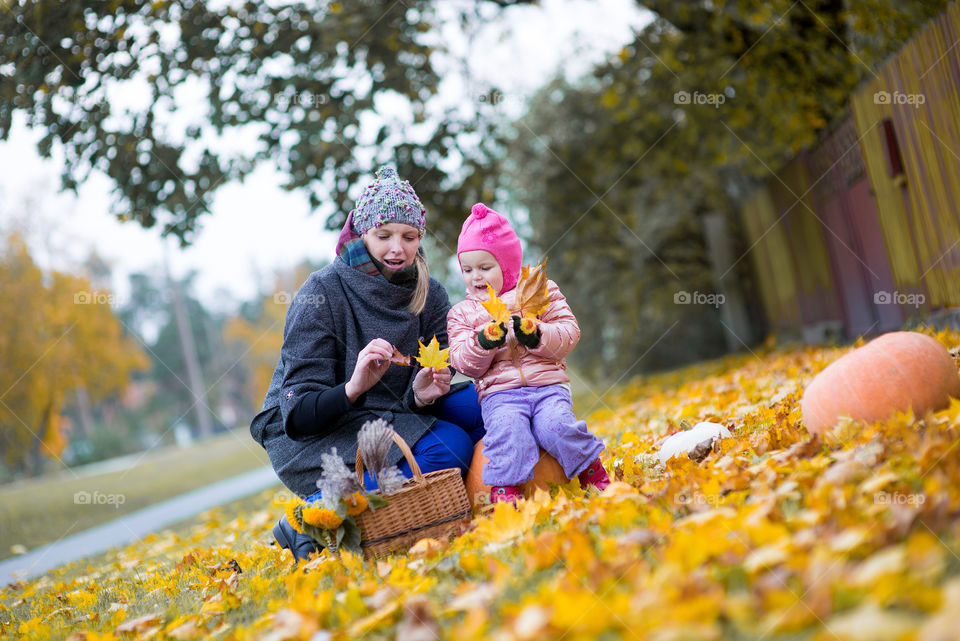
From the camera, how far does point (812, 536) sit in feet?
6.13

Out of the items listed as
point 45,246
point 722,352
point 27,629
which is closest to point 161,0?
point 27,629

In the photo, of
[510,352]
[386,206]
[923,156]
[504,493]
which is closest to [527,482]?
[504,493]

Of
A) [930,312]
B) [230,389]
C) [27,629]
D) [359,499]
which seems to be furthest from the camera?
[230,389]

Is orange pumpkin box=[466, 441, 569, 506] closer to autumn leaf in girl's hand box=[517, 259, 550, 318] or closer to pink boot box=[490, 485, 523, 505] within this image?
pink boot box=[490, 485, 523, 505]

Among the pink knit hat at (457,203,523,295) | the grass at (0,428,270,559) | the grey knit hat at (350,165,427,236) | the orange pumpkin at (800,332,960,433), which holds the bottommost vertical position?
the grass at (0,428,270,559)

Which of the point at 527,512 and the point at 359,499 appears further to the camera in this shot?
the point at 359,499

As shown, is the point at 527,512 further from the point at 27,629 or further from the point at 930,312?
the point at 930,312

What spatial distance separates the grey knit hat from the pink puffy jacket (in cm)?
46

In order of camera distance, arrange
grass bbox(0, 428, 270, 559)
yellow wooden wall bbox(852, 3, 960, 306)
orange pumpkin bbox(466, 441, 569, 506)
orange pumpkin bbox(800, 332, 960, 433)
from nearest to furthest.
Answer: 1. orange pumpkin bbox(800, 332, 960, 433)
2. orange pumpkin bbox(466, 441, 569, 506)
3. yellow wooden wall bbox(852, 3, 960, 306)
4. grass bbox(0, 428, 270, 559)

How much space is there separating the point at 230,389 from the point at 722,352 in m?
44.3

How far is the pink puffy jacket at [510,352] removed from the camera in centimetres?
342

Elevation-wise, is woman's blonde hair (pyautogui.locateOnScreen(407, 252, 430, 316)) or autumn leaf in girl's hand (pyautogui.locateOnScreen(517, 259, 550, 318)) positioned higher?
woman's blonde hair (pyautogui.locateOnScreen(407, 252, 430, 316))

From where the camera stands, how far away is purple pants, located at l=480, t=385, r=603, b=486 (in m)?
3.25

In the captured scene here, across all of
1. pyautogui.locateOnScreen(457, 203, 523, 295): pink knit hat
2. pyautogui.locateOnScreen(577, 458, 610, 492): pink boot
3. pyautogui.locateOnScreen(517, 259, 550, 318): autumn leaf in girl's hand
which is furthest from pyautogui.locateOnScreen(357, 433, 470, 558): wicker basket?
pyautogui.locateOnScreen(457, 203, 523, 295): pink knit hat
